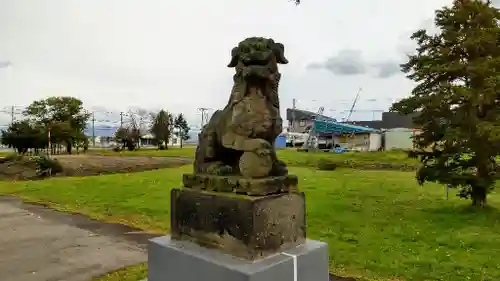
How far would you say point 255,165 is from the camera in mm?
2721

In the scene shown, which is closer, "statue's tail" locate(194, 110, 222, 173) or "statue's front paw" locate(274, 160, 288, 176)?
"statue's front paw" locate(274, 160, 288, 176)

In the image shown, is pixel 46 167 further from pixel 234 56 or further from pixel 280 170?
pixel 280 170

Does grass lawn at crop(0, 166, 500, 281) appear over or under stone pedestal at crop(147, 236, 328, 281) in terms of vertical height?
under

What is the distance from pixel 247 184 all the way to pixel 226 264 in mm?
526

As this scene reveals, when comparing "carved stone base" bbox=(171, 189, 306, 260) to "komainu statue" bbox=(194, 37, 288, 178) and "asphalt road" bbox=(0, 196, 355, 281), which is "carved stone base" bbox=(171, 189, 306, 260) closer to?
"komainu statue" bbox=(194, 37, 288, 178)

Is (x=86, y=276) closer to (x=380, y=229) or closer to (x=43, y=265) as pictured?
(x=43, y=265)

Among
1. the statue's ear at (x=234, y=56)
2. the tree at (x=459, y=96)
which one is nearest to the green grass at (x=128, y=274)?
the statue's ear at (x=234, y=56)

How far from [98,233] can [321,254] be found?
507 centimetres

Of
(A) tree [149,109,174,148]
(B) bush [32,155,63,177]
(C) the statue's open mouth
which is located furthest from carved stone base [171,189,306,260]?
(A) tree [149,109,174,148]

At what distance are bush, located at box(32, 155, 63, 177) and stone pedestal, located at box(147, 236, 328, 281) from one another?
16600 mm

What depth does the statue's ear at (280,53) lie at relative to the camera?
2.84 meters

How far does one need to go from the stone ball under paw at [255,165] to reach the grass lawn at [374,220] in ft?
8.04

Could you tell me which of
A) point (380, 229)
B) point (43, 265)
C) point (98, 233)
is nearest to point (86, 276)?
point (43, 265)

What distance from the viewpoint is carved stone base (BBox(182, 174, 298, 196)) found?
262cm
